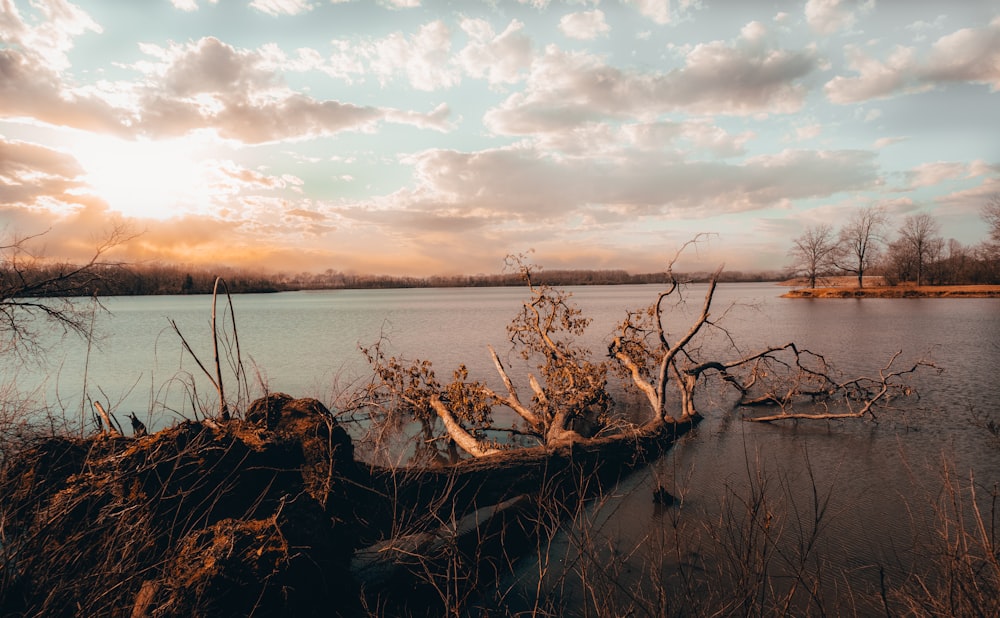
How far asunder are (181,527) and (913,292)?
66489 mm

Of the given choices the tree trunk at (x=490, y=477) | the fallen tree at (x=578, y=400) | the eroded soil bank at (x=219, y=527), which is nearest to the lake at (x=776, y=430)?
the tree trunk at (x=490, y=477)

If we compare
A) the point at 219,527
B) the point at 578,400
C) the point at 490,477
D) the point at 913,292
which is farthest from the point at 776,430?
the point at 913,292

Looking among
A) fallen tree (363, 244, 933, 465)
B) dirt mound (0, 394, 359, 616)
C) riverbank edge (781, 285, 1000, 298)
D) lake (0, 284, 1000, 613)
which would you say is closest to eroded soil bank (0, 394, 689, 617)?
dirt mound (0, 394, 359, 616)

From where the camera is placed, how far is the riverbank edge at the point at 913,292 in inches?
1947

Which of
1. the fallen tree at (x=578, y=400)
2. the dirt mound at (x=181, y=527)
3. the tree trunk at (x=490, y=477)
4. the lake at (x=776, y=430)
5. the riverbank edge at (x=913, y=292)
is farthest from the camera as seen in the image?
the riverbank edge at (x=913, y=292)

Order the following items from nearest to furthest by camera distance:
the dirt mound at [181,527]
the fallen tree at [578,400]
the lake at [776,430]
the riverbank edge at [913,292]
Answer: the dirt mound at [181,527]
the lake at [776,430]
the fallen tree at [578,400]
the riverbank edge at [913,292]

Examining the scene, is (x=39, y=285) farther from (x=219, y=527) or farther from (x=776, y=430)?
(x=776, y=430)

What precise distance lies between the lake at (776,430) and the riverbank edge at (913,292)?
85.2ft

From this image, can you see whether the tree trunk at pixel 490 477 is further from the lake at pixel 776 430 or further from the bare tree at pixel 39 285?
the bare tree at pixel 39 285

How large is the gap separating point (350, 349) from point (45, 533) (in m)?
19.0

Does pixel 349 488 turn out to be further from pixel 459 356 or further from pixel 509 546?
pixel 459 356

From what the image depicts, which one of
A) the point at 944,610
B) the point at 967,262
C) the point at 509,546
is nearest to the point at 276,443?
the point at 509,546

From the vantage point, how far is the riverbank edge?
1947 inches

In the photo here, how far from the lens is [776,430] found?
35.1 ft
